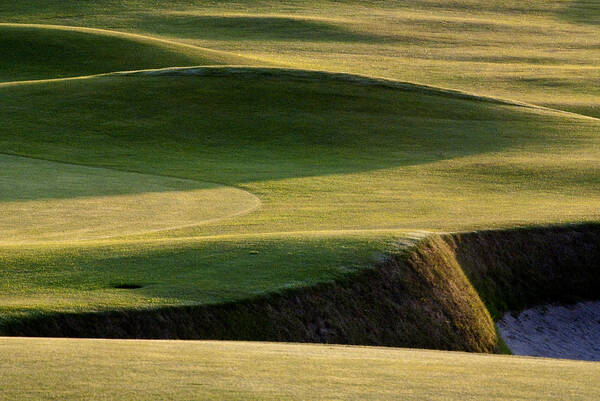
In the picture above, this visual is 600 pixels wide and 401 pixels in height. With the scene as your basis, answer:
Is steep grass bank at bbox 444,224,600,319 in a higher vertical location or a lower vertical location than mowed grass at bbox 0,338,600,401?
lower

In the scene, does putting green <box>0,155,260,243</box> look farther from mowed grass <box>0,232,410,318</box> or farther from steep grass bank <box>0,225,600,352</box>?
steep grass bank <box>0,225,600,352</box>

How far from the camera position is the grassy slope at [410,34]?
178 feet

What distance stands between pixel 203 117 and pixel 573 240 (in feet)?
62.9

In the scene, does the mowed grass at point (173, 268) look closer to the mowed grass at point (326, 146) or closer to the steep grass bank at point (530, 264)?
the steep grass bank at point (530, 264)

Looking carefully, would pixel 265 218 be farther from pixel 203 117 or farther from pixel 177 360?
pixel 203 117

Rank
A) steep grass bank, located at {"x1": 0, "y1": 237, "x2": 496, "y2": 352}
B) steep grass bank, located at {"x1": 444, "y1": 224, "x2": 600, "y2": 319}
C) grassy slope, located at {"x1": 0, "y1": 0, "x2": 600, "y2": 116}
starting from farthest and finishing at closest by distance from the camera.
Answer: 1. grassy slope, located at {"x1": 0, "y1": 0, "x2": 600, "y2": 116}
2. steep grass bank, located at {"x1": 444, "y1": 224, "x2": 600, "y2": 319}
3. steep grass bank, located at {"x1": 0, "y1": 237, "x2": 496, "y2": 352}

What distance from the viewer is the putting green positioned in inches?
781

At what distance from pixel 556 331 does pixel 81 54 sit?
134 ft

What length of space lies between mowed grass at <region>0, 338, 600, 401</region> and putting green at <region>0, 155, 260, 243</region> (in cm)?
923

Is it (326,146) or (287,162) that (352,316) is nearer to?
(287,162)

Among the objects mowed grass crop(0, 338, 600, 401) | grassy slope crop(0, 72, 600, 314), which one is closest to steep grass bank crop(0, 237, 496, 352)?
grassy slope crop(0, 72, 600, 314)

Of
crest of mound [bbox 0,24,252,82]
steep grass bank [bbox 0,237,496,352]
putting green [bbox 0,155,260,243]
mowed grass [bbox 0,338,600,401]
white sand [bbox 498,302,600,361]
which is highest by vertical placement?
mowed grass [bbox 0,338,600,401]

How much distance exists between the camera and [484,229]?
65.7 ft

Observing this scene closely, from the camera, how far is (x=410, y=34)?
236ft
